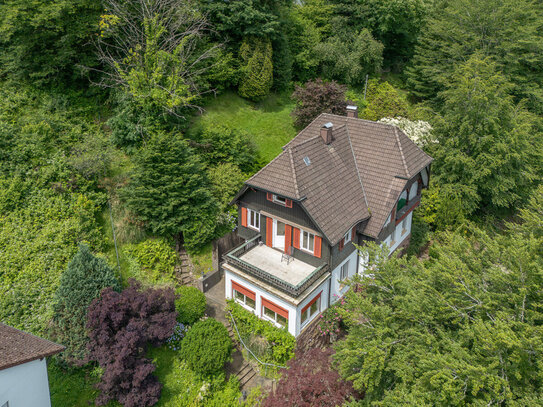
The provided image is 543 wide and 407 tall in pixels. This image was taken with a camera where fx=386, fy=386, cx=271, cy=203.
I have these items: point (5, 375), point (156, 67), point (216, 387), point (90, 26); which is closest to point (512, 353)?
point (216, 387)

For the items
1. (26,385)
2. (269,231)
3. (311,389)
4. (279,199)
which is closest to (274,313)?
(269,231)

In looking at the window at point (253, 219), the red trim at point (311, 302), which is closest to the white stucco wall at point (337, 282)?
the red trim at point (311, 302)

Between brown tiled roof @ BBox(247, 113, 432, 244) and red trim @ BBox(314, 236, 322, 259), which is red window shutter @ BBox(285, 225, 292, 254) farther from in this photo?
brown tiled roof @ BBox(247, 113, 432, 244)

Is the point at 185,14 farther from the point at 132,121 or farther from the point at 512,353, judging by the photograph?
the point at 512,353

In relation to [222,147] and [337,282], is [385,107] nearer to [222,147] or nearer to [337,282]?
[222,147]

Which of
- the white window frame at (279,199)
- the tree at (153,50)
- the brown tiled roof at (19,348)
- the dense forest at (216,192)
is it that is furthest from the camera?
the tree at (153,50)

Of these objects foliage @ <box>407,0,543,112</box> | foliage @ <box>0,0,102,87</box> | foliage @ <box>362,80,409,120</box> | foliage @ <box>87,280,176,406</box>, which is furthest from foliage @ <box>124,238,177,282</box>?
foliage @ <box>407,0,543,112</box>

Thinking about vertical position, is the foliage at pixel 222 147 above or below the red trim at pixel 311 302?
above

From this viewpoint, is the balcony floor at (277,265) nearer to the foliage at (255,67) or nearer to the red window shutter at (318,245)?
the red window shutter at (318,245)
